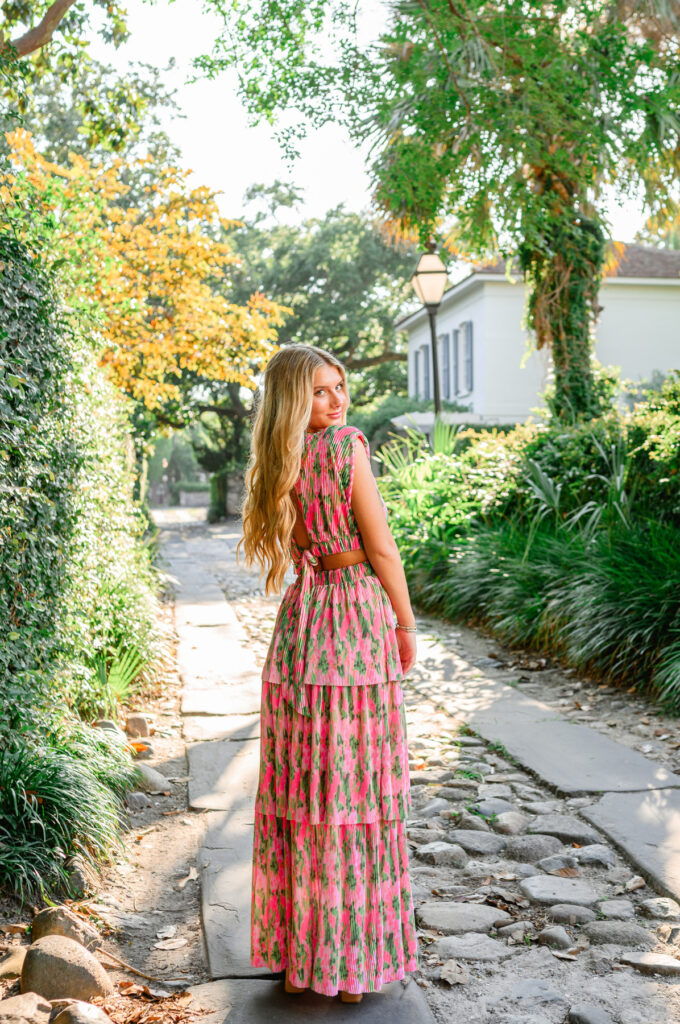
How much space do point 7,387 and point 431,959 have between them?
2705mm

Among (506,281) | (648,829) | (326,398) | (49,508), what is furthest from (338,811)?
(506,281)

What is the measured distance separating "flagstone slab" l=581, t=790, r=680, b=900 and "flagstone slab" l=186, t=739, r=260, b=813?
5.68ft

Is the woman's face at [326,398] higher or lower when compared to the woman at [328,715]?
higher

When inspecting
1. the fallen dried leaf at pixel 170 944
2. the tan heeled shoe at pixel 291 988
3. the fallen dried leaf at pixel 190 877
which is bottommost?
the fallen dried leaf at pixel 190 877

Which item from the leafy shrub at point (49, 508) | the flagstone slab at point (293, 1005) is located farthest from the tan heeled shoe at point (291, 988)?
the leafy shrub at point (49, 508)

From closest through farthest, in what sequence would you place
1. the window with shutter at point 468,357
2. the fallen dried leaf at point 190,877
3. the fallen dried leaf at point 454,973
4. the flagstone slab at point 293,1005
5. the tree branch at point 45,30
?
1. the flagstone slab at point 293,1005
2. the fallen dried leaf at point 454,973
3. the fallen dried leaf at point 190,877
4. the tree branch at point 45,30
5. the window with shutter at point 468,357

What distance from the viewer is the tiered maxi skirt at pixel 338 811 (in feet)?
9.09

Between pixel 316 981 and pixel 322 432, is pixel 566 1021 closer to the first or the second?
pixel 316 981

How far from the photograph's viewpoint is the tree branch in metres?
6.06

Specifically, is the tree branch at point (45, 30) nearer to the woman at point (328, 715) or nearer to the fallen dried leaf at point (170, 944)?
the woman at point (328, 715)

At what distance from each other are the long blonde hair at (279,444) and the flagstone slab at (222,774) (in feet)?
6.96

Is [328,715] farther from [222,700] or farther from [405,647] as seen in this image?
[222,700]

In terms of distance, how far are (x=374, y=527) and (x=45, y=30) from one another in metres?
5.02

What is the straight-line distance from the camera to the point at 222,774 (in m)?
5.11
